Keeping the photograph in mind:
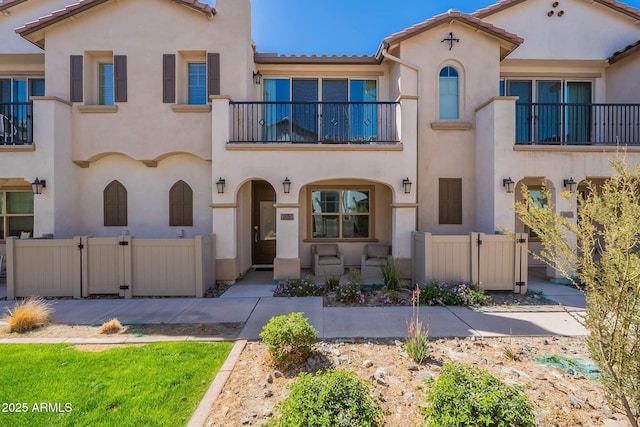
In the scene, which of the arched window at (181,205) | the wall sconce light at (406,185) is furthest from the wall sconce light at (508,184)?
the arched window at (181,205)

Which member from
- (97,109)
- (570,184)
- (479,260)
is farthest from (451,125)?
(97,109)

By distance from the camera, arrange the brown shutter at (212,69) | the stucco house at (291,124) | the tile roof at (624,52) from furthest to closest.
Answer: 1. the tile roof at (624,52)
2. the brown shutter at (212,69)
3. the stucco house at (291,124)

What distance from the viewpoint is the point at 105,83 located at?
9.38m

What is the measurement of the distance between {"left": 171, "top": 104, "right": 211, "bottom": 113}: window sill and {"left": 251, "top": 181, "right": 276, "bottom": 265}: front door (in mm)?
2920

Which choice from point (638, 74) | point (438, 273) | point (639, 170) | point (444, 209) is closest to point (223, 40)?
point (444, 209)

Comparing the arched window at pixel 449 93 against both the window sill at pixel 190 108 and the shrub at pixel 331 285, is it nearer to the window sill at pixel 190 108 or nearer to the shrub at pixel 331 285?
the shrub at pixel 331 285

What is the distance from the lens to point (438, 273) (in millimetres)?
7852

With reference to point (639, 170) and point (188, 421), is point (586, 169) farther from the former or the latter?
point (188, 421)

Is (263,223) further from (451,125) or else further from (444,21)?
(444,21)

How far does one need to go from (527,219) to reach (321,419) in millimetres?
2793

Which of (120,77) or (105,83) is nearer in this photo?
(120,77)

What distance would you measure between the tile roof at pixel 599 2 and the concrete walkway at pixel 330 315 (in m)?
9.43

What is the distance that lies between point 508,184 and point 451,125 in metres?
2.44

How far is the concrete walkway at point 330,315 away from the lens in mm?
5414
